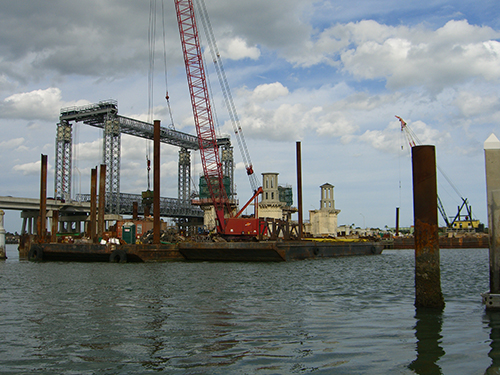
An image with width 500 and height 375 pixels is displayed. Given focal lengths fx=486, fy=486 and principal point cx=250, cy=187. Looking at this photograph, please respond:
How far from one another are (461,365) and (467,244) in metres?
89.5

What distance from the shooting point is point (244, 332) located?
32.9ft

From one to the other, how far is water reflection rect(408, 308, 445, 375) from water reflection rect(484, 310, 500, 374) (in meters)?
0.77

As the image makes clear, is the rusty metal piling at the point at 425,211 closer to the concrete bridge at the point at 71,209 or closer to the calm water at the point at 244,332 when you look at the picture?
the calm water at the point at 244,332

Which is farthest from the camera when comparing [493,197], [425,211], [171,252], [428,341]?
[171,252]

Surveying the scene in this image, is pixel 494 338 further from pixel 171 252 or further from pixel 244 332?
pixel 171 252

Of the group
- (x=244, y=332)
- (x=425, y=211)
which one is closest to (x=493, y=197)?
(x=425, y=211)

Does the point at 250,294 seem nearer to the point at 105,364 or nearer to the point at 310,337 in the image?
the point at 310,337

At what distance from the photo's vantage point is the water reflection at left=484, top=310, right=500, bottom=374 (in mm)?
7343

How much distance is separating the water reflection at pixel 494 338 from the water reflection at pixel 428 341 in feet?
2.53

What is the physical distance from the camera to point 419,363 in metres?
7.68

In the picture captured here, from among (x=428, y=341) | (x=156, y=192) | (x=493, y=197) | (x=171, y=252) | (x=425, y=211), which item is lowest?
(x=428, y=341)

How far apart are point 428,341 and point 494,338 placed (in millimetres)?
1323

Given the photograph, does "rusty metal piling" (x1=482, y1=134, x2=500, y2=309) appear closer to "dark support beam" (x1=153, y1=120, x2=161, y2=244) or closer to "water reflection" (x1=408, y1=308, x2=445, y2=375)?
"water reflection" (x1=408, y1=308, x2=445, y2=375)

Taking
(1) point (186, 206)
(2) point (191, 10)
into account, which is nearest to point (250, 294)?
(2) point (191, 10)
